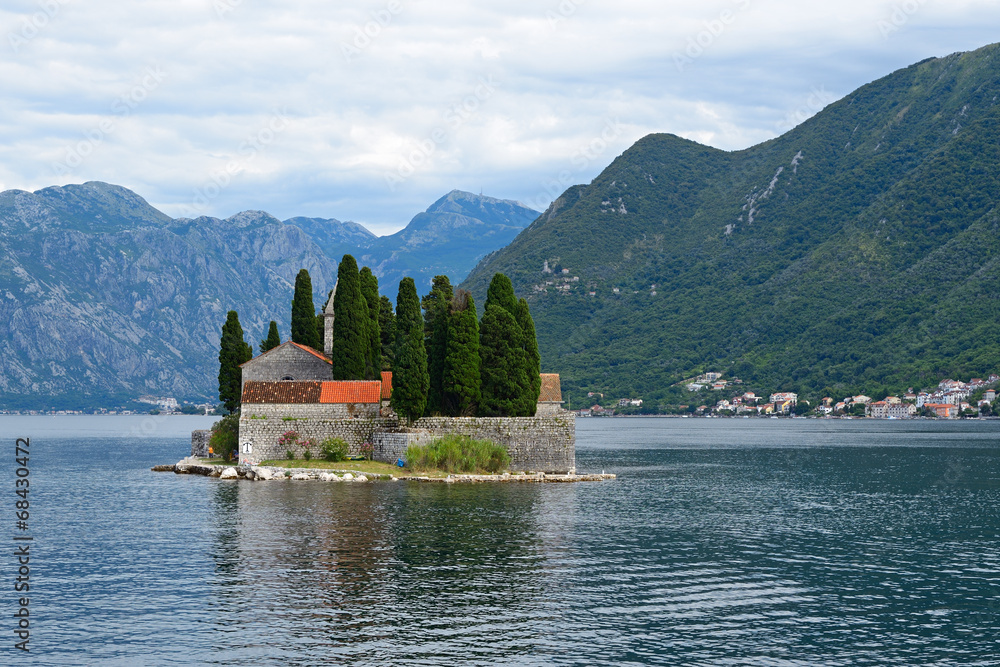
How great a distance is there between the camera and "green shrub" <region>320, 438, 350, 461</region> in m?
61.8

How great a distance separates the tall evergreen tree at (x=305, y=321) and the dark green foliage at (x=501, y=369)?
17425 millimetres

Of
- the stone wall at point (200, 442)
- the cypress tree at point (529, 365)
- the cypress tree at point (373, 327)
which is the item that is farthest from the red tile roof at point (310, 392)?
the stone wall at point (200, 442)

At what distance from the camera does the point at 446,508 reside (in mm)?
45531

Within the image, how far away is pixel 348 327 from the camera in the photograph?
66125 millimetres

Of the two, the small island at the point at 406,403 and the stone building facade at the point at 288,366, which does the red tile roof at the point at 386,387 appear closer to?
the small island at the point at 406,403

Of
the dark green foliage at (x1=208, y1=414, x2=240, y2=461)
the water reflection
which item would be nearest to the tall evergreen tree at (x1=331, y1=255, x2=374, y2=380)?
the dark green foliage at (x1=208, y1=414, x2=240, y2=461)

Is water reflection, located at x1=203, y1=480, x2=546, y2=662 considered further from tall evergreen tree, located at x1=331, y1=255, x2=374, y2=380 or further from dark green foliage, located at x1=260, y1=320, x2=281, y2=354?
dark green foliage, located at x1=260, y1=320, x2=281, y2=354

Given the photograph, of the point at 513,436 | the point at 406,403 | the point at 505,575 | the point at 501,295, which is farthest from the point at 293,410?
the point at 505,575

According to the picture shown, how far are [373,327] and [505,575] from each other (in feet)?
136

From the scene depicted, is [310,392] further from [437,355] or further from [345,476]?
[437,355]

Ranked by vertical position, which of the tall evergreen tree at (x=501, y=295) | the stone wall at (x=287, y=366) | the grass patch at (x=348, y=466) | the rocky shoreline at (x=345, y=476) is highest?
the tall evergreen tree at (x=501, y=295)

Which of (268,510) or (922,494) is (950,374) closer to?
(922,494)

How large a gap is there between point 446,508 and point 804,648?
25.0m

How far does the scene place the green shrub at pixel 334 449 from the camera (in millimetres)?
61844
